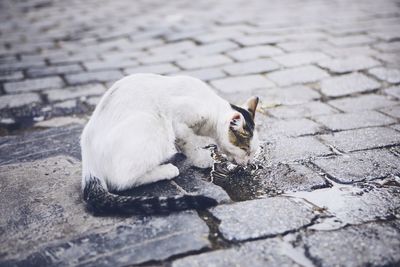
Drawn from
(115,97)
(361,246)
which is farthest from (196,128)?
(361,246)

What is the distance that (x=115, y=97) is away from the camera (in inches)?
94.4

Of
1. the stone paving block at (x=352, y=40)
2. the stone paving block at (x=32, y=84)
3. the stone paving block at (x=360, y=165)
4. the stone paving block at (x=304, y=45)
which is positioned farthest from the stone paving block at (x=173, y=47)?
the stone paving block at (x=360, y=165)

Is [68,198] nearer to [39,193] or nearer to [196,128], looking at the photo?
[39,193]

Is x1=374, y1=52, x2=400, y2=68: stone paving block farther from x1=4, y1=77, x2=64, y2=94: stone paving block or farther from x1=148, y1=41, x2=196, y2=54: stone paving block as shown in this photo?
x1=4, y1=77, x2=64, y2=94: stone paving block

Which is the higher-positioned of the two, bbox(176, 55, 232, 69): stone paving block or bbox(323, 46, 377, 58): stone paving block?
bbox(323, 46, 377, 58): stone paving block

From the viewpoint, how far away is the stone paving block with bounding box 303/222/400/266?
1.71 meters

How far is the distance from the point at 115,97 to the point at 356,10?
5.71 m

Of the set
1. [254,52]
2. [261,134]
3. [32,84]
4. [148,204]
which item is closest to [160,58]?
[254,52]

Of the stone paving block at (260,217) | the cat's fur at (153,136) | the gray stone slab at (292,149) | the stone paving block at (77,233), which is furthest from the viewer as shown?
the gray stone slab at (292,149)

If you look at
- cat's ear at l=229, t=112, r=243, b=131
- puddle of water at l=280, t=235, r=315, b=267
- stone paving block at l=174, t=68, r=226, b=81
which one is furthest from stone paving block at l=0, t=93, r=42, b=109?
puddle of water at l=280, t=235, r=315, b=267

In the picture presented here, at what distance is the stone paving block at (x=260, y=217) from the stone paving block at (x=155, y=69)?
251 centimetres

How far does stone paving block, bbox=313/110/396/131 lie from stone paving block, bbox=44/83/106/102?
2203mm

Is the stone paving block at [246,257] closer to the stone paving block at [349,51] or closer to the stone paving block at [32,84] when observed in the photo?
the stone paving block at [32,84]

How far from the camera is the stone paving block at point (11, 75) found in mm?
4435
